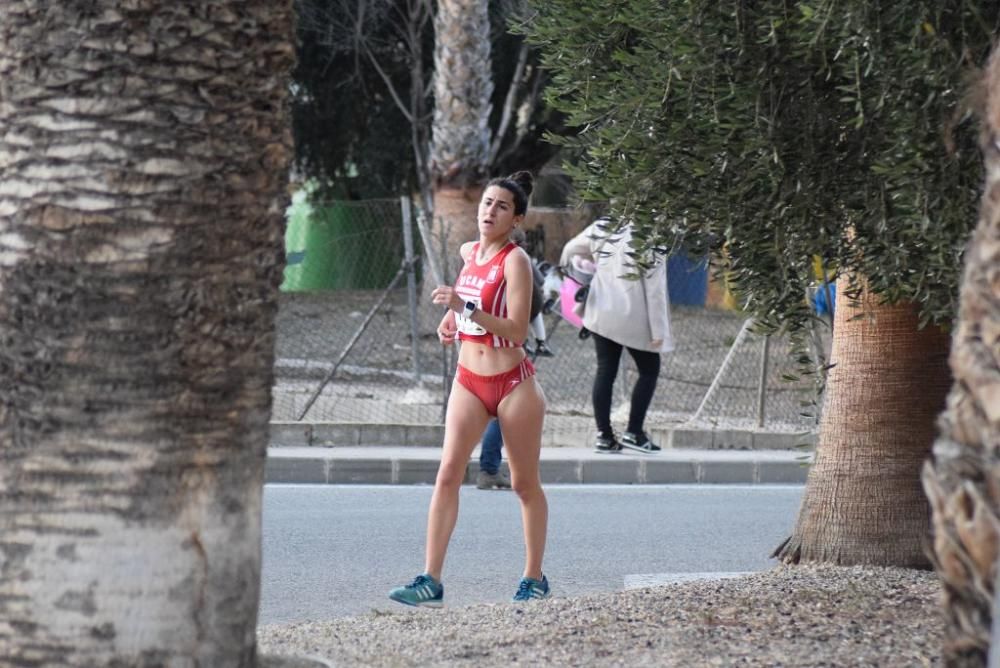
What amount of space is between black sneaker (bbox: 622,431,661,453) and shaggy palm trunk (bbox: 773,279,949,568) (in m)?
6.10

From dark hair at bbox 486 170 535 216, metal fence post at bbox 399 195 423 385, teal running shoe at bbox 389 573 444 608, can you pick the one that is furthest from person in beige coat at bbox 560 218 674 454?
teal running shoe at bbox 389 573 444 608

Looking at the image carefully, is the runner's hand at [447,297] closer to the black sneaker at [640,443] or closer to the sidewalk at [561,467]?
the sidewalk at [561,467]

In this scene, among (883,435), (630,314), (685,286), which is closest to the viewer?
(883,435)

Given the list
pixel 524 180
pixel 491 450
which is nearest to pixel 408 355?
pixel 491 450

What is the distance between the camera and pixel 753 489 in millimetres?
Result: 11445

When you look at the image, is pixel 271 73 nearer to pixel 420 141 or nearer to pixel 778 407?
pixel 778 407

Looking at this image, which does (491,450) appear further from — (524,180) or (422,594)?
(422,594)

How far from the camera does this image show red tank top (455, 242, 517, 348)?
6.70m

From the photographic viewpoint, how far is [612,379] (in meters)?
11.8

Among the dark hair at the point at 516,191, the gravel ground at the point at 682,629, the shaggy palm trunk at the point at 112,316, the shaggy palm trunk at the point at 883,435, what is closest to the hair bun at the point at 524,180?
the dark hair at the point at 516,191

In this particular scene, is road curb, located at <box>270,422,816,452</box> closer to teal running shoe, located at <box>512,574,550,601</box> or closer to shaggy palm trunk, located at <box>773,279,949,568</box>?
teal running shoe, located at <box>512,574,550,601</box>

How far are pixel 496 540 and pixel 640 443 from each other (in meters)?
3.44

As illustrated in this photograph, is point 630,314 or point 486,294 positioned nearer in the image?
point 486,294

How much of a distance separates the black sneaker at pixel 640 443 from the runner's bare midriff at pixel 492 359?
5634 mm
